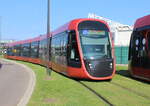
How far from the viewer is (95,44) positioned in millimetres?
16938

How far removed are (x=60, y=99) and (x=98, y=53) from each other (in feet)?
21.6

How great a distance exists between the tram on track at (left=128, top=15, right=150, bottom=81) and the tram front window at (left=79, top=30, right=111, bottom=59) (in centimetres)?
159

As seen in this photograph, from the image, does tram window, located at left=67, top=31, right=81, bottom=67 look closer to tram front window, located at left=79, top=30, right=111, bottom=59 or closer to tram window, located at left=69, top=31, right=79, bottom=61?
tram window, located at left=69, top=31, right=79, bottom=61

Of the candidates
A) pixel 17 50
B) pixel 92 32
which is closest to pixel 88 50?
pixel 92 32

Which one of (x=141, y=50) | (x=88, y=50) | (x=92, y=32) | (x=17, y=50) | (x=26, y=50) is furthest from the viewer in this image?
(x=17, y=50)

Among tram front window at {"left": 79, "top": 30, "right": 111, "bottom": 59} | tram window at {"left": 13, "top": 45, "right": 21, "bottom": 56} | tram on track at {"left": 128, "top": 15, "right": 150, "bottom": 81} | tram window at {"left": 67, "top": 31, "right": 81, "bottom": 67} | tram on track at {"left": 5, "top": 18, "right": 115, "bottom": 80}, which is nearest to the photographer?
tram on track at {"left": 128, "top": 15, "right": 150, "bottom": 81}

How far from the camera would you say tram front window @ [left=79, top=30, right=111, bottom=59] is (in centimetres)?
1684

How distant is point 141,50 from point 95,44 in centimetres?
226

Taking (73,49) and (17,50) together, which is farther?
(17,50)

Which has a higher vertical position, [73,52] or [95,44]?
[95,44]

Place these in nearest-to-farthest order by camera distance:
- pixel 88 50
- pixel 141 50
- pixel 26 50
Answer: pixel 88 50 < pixel 141 50 < pixel 26 50

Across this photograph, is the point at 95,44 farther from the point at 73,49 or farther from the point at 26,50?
the point at 26,50

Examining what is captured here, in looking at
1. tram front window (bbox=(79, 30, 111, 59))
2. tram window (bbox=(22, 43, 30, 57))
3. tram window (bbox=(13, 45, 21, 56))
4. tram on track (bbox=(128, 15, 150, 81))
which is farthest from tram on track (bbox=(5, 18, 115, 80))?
tram window (bbox=(13, 45, 21, 56))

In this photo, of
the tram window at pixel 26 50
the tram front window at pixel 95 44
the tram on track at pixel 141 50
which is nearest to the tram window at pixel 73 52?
the tram front window at pixel 95 44
